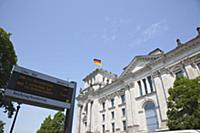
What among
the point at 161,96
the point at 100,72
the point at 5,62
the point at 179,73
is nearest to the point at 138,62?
the point at 179,73

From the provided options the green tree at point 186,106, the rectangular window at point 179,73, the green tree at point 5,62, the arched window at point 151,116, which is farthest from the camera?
the arched window at point 151,116

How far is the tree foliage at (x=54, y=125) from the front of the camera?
34438 millimetres

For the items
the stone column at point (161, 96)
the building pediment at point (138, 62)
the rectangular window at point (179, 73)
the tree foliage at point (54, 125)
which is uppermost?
the building pediment at point (138, 62)

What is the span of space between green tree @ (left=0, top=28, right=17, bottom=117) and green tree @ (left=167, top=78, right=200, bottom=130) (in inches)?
667

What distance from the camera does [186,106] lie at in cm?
1530

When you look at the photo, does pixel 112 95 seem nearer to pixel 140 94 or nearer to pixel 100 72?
pixel 140 94

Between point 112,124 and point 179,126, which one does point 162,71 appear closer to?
point 179,126

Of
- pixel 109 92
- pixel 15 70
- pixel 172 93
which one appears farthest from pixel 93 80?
pixel 15 70

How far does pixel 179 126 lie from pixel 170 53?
12.9 m

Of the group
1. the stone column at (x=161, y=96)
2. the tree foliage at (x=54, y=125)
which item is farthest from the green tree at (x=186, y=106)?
the tree foliage at (x=54, y=125)

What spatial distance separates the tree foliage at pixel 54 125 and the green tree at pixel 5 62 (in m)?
22.4

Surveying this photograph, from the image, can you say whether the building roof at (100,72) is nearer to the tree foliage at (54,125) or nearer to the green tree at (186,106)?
the tree foliage at (54,125)

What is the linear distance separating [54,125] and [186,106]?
29907 millimetres

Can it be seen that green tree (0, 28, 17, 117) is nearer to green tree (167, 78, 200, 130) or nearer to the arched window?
green tree (167, 78, 200, 130)
